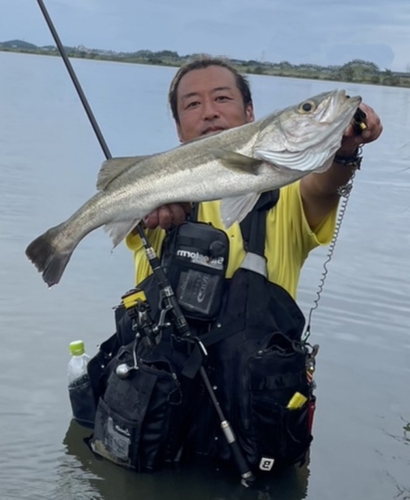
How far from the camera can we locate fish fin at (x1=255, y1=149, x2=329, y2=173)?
12.7ft

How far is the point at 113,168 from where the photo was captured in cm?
455

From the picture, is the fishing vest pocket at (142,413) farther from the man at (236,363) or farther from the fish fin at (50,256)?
the fish fin at (50,256)

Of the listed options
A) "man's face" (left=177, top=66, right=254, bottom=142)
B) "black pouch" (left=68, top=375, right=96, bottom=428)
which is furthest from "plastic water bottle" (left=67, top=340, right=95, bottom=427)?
"man's face" (left=177, top=66, right=254, bottom=142)

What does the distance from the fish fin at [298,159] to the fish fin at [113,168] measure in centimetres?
81

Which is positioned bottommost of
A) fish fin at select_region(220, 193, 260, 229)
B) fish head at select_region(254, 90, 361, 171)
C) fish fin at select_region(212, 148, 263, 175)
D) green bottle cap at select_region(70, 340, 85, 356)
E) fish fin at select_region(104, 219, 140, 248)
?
green bottle cap at select_region(70, 340, 85, 356)

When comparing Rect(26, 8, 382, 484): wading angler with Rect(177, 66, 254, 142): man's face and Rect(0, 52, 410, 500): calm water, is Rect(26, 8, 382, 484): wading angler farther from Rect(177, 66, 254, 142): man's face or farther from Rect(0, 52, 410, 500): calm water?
Rect(0, 52, 410, 500): calm water

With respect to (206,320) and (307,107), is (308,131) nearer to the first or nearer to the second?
(307,107)

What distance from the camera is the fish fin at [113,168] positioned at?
14.8 feet

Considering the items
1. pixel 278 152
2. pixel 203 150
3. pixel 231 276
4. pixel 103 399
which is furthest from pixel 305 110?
pixel 103 399

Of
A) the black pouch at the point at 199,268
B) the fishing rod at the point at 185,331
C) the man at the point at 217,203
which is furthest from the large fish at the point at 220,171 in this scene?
the black pouch at the point at 199,268

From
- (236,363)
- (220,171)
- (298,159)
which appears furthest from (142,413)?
(298,159)

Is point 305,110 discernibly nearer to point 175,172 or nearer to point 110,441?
point 175,172

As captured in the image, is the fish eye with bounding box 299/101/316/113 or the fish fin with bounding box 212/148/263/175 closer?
the fish eye with bounding box 299/101/316/113

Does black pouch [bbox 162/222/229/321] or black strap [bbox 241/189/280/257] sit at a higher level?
black strap [bbox 241/189/280/257]
